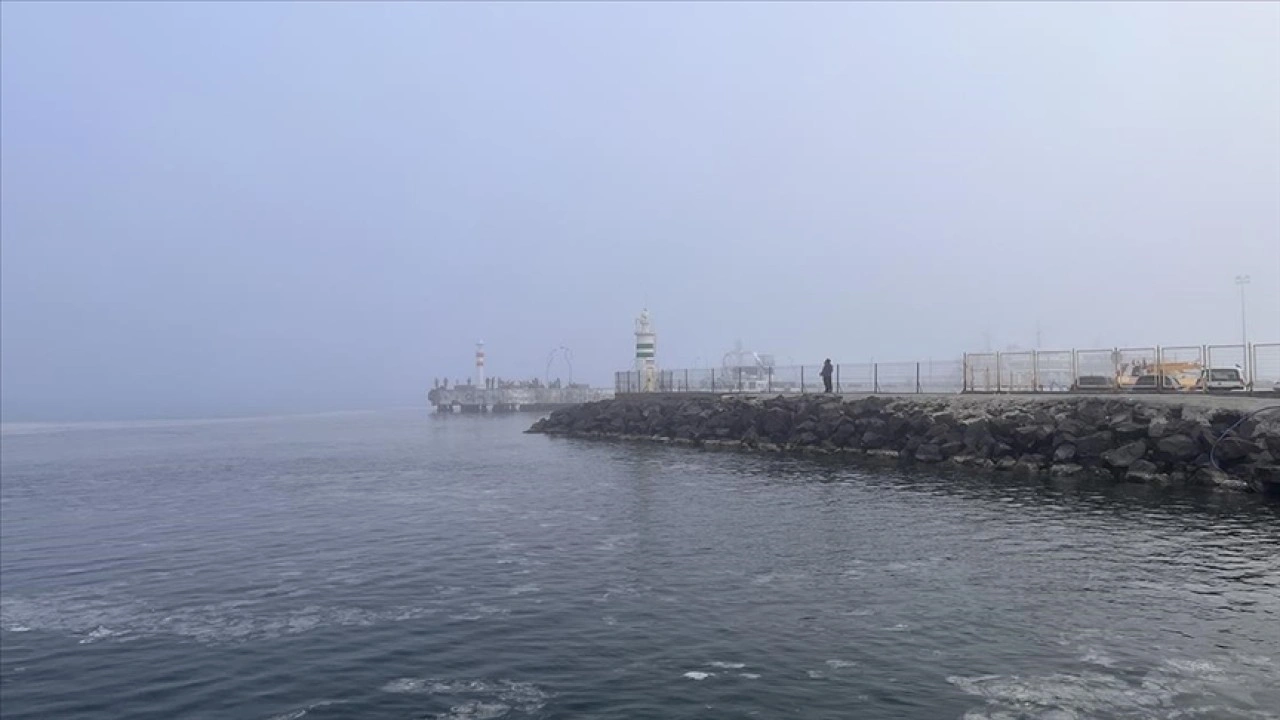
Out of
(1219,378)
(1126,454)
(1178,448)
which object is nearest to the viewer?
(1178,448)

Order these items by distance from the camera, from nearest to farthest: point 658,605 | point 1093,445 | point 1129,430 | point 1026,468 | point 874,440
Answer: point 658,605, point 1129,430, point 1093,445, point 1026,468, point 874,440

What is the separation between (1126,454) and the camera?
3009cm

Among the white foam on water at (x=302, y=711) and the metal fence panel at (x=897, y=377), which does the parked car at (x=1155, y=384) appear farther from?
Result: the white foam on water at (x=302, y=711)

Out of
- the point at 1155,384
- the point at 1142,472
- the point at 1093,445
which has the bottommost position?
the point at 1142,472

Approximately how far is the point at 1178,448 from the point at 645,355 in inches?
2012

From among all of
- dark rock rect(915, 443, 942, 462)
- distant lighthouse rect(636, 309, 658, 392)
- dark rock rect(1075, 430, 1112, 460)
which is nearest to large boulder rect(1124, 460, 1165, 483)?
dark rock rect(1075, 430, 1112, 460)

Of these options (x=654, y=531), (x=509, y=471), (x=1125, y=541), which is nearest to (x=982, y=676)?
(x=1125, y=541)

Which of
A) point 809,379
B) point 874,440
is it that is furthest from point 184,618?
point 809,379

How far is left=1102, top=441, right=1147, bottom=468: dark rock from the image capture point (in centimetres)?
2983

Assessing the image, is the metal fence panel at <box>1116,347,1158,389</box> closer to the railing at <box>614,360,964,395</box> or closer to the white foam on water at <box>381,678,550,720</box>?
the railing at <box>614,360,964,395</box>

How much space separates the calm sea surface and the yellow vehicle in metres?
13.2

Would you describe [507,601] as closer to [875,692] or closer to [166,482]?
[875,692]

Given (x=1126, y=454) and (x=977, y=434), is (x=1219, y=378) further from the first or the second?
(x=977, y=434)

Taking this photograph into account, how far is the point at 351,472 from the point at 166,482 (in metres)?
8.51
